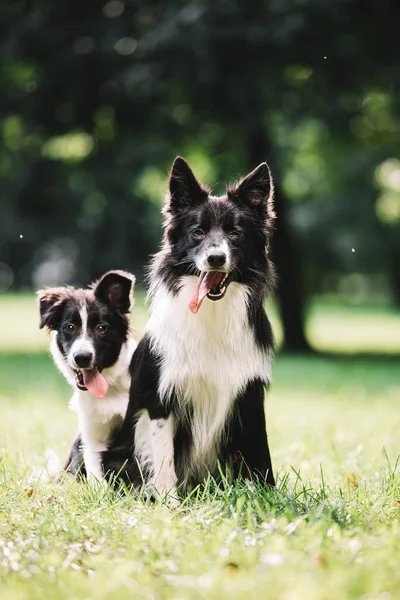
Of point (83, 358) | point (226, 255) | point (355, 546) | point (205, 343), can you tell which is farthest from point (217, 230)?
point (355, 546)

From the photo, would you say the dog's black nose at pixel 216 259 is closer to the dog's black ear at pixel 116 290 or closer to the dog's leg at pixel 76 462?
the dog's black ear at pixel 116 290

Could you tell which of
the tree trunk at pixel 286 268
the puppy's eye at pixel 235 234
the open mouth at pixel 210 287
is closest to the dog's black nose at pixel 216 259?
the open mouth at pixel 210 287

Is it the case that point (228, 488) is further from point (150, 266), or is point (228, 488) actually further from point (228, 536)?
point (150, 266)

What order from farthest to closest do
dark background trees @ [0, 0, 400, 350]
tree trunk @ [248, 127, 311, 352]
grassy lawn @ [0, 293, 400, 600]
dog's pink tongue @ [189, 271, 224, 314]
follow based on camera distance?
tree trunk @ [248, 127, 311, 352], dark background trees @ [0, 0, 400, 350], dog's pink tongue @ [189, 271, 224, 314], grassy lawn @ [0, 293, 400, 600]

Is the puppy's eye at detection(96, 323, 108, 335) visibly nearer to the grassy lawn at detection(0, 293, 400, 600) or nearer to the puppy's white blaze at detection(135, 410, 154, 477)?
the puppy's white blaze at detection(135, 410, 154, 477)

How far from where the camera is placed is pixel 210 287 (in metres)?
5.02

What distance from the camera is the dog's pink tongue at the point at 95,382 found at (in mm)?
5852

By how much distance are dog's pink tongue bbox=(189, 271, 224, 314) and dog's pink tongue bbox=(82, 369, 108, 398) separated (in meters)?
1.19

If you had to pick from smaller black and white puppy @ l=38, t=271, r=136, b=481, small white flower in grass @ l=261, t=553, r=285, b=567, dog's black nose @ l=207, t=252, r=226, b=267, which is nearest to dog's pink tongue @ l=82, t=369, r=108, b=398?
smaller black and white puppy @ l=38, t=271, r=136, b=481

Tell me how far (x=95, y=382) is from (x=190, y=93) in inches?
429

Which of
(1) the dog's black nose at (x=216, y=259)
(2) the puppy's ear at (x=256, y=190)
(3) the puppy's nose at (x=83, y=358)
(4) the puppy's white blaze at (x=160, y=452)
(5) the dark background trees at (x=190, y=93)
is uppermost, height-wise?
(5) the dark background trees at (x=190, y=93)

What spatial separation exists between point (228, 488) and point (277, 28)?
36.1 ft

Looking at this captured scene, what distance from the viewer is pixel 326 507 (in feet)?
15.3

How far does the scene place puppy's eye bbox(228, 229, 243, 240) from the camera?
506 centimetres
